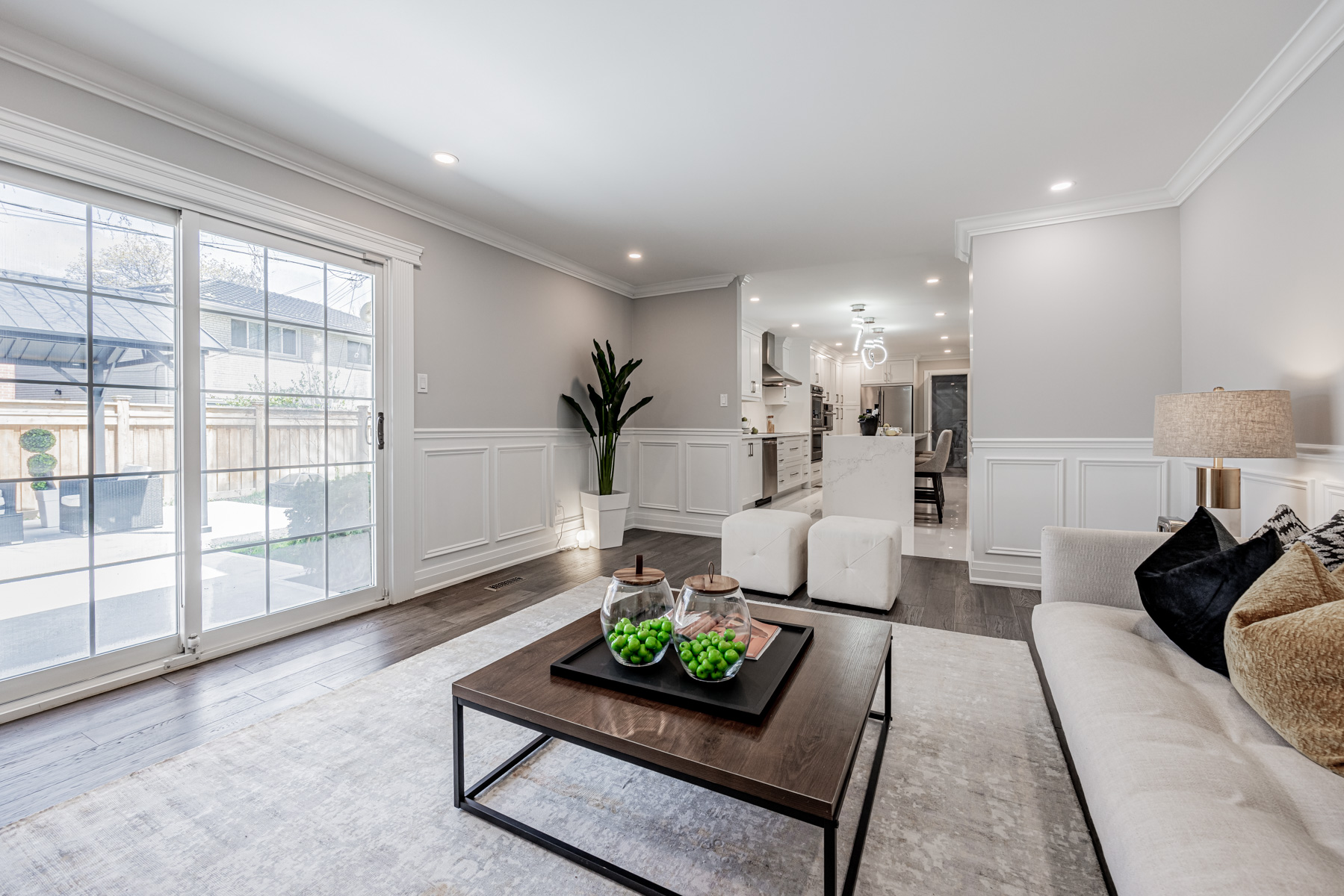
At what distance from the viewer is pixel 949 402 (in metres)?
10.8

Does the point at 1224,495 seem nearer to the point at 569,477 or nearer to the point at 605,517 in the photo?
the point at 605,517

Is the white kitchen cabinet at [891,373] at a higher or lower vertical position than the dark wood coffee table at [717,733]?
higher

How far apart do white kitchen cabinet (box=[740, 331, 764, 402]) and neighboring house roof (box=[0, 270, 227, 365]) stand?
5.16 m

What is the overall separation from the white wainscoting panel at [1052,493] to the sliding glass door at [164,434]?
149 inches

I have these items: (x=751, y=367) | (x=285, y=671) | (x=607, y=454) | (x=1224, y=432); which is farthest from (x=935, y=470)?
(x=285, y=671)

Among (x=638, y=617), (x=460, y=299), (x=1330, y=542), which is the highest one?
(x=460, y=299)

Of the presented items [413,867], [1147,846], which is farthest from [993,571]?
[413,867]

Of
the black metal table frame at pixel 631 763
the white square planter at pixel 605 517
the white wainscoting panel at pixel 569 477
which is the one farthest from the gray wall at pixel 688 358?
the black metal table frame at pixel 631 763

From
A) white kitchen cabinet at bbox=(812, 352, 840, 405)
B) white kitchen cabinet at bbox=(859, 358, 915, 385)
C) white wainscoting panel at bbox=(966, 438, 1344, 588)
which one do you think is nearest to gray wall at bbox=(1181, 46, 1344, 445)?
white wainscoting panel at bbox=(966, 438, 1344, 588)

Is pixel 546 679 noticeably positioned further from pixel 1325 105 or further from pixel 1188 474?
pixel 1188 474

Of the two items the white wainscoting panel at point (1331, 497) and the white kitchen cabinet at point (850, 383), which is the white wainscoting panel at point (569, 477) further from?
the white kitchen cabinet at point (850, 383)

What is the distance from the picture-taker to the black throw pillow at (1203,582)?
1378 millimetres

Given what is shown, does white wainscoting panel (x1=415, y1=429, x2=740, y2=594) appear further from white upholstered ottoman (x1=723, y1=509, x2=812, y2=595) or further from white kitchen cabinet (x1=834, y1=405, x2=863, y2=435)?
white kitchen cabinet (x1=834, y1=405, x2=863, y2=435)

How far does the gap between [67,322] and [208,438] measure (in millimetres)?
605
